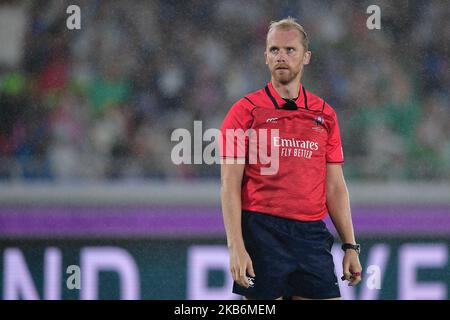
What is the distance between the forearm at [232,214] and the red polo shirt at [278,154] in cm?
10

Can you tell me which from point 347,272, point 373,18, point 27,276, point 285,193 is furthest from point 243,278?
point 373,18

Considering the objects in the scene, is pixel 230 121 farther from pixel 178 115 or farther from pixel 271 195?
pixel 178 115

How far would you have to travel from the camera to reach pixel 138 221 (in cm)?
476

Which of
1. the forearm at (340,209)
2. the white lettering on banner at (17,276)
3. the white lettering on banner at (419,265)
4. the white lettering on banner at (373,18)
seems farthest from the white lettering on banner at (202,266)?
the white lettering on banner at (373,18)

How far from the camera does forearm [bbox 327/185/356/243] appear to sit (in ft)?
10.8

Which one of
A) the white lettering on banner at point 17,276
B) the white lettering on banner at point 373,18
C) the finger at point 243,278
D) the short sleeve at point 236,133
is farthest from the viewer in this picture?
the white lettering on banner at point 373,18

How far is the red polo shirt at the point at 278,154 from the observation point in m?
3.12

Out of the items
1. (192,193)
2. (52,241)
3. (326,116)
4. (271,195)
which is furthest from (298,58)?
(52,241)

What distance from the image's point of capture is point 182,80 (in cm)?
511

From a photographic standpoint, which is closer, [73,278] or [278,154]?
[278,154]

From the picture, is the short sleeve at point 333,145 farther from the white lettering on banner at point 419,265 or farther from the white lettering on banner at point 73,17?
the white lettering on banner at point 73,17

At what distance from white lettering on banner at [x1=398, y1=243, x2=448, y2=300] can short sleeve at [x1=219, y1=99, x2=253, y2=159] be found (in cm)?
216

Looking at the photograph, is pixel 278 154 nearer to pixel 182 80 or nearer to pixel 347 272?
pixel 347 272

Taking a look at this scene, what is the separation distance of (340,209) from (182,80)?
6.91 ft
